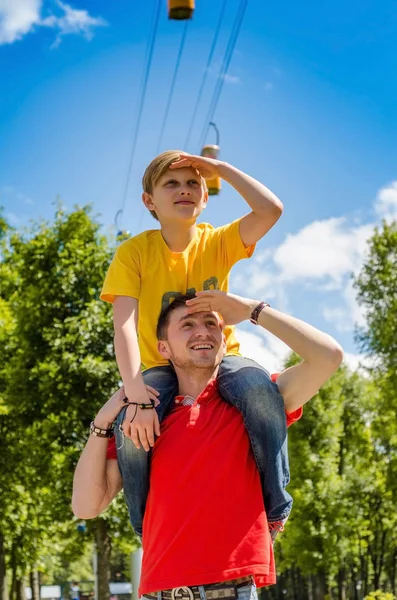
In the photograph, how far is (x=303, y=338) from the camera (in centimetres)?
342

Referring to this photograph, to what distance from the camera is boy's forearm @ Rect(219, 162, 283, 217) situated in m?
3.71

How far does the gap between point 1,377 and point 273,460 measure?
19.0m

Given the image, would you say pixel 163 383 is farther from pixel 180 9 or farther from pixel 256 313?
pixel 180 9

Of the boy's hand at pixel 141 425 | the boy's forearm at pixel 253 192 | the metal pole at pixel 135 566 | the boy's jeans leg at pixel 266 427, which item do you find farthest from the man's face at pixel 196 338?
the metal pole at pixel 135 566

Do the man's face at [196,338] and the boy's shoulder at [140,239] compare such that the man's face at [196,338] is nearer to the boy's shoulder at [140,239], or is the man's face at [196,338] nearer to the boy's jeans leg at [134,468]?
the boy's jeans leg at [134,468]

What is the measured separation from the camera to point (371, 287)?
2367 cm

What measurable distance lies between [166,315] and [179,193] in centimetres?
65

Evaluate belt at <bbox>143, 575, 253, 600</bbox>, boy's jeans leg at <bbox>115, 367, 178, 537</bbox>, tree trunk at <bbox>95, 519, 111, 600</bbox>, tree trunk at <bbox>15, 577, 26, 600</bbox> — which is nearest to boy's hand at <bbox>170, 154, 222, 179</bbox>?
boy's jeans leg at <bbox>115, 367, 178, 537</bbox>

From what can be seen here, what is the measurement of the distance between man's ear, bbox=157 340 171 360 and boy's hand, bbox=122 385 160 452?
38 cm

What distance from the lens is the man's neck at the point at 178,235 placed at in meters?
3.99

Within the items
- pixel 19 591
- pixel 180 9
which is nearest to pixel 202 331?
pixel 180 9

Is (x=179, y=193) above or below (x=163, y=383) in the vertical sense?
above

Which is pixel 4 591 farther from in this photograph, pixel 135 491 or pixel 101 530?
pixel 135 491

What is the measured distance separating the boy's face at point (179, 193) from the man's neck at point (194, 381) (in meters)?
0.82
